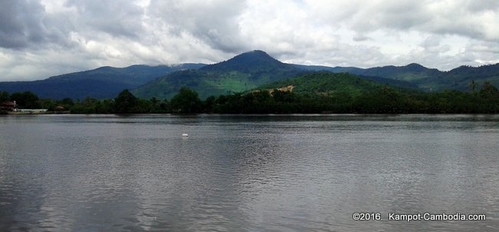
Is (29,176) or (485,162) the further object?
(485,162)

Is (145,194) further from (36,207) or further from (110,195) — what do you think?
(36,207)

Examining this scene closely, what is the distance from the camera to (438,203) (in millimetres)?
25203

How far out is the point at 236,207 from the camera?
24.3 meters

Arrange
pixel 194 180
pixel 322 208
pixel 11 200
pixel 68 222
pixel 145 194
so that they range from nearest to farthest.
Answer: pixel 68 222 < pixel 322 208 < pixel 11 200 < pixel 145 194 < pixel 194 180

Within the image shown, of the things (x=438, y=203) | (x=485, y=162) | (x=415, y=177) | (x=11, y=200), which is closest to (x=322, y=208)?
(x=438, y=203)

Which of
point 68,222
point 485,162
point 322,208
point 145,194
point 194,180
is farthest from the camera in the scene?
point 485,162

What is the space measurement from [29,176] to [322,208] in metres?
22.4

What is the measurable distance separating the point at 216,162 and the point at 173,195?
1580cm

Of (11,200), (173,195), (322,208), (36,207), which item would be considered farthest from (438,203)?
(11,200)

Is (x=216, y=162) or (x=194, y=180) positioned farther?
(x=216, y=162)

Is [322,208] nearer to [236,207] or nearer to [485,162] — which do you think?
[236,207]

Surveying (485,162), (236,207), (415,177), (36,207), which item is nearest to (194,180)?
(236,207)

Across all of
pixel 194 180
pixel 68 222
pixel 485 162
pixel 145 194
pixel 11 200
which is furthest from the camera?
pixel 485 162

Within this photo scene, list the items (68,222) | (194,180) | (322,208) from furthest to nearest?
(194,180)
(322,208)
(68,222)
